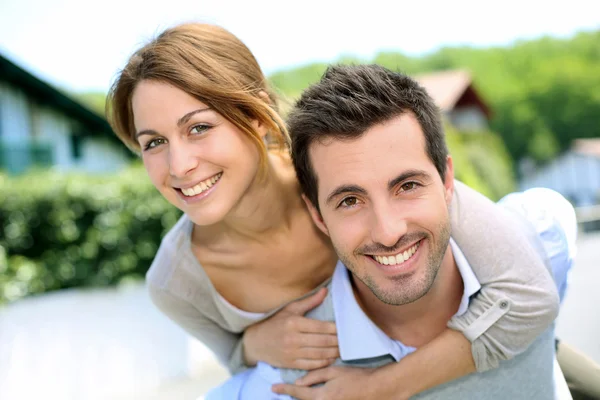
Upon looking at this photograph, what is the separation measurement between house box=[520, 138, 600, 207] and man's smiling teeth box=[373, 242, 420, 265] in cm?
5330

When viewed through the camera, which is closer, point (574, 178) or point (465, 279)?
point (465, 279)

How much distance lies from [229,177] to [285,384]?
0.79 metres

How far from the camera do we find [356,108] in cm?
182

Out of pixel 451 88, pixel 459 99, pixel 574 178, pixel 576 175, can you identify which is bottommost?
pixel 574 178

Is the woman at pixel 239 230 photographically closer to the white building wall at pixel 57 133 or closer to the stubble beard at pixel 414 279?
the stubble beard at pixel 414 279

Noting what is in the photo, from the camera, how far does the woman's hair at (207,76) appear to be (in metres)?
2.19

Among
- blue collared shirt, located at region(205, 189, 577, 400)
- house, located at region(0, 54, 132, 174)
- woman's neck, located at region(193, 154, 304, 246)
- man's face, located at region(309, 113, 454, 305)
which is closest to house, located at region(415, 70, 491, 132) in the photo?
house, located at region(0, 54, 132, 174)

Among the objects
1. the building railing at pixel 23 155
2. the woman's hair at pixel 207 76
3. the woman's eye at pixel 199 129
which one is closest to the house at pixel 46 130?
the building railing at pixel 23 155

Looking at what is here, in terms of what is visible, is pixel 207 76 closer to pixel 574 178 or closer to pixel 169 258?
pixel 169 258

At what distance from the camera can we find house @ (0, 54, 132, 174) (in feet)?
42.4

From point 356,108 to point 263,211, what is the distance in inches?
37.5

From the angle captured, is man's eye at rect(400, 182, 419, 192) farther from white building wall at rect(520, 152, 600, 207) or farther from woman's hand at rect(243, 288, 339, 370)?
white building wall at rect(520, 152, 600, 207)

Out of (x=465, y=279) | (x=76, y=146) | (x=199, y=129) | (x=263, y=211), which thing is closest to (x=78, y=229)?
(x=263, y=211)

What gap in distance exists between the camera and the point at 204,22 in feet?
8.21
